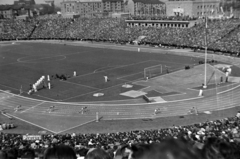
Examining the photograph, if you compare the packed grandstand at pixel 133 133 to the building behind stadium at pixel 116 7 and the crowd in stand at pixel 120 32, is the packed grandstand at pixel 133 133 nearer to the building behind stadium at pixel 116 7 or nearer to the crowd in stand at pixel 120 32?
the crowd in stand at pixel 120 32

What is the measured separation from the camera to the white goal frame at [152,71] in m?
46.2

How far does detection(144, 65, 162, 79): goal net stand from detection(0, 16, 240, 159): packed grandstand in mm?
19183

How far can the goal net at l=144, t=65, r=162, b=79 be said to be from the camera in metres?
46.3

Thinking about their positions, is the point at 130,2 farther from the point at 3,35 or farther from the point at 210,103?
the point at 210,103

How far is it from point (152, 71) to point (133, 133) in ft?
89.3

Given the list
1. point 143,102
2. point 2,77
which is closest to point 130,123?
point 143,102

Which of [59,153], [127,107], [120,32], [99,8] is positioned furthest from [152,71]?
[99,8]

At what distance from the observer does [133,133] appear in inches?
885

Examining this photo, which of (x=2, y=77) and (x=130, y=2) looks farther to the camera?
(x=130, y=2)

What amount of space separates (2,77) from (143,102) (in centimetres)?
2585

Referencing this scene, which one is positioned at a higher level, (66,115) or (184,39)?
(184,39)

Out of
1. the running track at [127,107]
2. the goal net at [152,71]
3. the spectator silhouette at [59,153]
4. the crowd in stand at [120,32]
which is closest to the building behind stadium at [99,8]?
the crowd in stand at [120,32]

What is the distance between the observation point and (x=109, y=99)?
114 feet

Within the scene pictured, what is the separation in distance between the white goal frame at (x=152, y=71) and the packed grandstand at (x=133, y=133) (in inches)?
757
